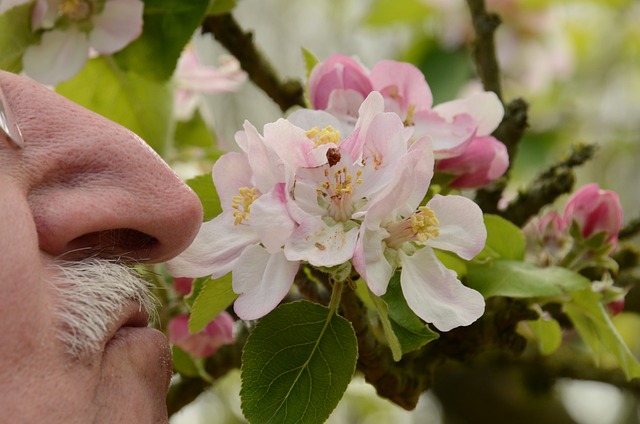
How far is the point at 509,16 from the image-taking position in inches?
52.9

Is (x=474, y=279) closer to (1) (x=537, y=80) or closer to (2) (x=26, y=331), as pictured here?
(2) (x=26, y=331)

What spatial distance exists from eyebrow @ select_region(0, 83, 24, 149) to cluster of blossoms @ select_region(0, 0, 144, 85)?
24 cm

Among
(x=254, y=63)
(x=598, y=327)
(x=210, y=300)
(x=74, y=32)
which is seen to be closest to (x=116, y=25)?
(x=74, y=32)

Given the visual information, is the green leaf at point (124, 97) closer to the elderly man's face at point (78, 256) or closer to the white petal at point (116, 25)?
the white petal at point (116, 25)

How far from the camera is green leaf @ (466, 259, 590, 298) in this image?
603 mm

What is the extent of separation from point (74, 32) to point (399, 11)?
696 millimetres

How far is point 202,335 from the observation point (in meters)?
0.71

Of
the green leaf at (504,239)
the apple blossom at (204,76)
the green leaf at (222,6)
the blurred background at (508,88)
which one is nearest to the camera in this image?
the green leaf at (504,239)

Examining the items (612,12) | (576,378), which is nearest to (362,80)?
(576,378)

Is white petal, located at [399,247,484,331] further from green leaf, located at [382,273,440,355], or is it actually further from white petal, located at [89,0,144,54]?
white petal, located at [89,0,144,54]

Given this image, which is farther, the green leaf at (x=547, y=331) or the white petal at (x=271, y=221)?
the green leaf at (x=547, y=331)

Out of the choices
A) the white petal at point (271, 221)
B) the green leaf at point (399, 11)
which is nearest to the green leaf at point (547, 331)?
the white petal at point (271, 221)

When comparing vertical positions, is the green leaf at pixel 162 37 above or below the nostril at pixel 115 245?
below

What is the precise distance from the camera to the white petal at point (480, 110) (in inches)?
24.7
